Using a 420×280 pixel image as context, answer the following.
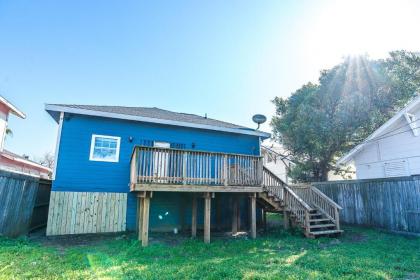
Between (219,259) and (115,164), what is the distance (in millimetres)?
5789

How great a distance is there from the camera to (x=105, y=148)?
32.4 ft

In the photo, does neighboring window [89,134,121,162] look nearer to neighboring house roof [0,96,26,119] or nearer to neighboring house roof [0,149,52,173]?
neighboring house roof [0,96,26,119]

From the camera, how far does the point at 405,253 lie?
21.5 ft

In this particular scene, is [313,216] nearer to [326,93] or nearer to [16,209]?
[326,93]

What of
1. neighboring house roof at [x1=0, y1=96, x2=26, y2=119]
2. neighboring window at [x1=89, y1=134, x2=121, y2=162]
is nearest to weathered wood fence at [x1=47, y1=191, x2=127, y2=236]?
neighboring window at [x1=89, y1=134, x2=121, y2=162]

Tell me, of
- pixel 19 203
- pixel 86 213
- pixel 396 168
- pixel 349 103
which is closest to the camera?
pixel 19 203

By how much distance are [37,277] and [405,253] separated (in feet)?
27.3

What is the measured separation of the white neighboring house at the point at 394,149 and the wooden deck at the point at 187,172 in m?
7.14

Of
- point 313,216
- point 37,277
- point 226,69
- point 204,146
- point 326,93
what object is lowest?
point 37,277

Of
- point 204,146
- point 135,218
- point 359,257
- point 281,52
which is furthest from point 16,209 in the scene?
point 281,52

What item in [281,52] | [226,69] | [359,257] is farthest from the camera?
[226,69]

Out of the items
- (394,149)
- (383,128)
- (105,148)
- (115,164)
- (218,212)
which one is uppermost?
(383,128)

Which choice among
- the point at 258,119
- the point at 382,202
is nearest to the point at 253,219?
the point at 382,202

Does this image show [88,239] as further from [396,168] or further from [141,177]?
[396,168]
